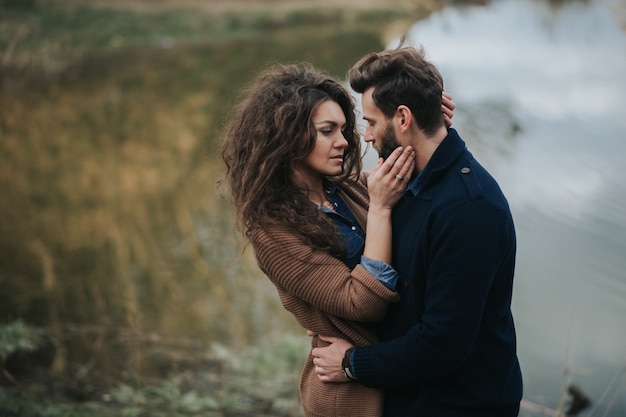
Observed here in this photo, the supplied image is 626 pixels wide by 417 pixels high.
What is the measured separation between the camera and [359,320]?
2248 mm

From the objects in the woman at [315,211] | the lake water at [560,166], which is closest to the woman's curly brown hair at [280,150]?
the woman at [315,211]

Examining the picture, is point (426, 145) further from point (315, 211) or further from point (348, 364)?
point (348, 364)

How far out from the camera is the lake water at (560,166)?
521cm

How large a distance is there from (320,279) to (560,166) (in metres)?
6.26

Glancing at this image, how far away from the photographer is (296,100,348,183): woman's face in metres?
2.44

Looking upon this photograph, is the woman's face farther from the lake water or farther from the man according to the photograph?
the lake water

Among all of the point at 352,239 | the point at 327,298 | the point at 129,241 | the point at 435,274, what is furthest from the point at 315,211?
the point at 129,241

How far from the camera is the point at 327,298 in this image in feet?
7.32

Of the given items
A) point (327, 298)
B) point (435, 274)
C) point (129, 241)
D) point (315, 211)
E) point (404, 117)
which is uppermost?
point (404, 117)

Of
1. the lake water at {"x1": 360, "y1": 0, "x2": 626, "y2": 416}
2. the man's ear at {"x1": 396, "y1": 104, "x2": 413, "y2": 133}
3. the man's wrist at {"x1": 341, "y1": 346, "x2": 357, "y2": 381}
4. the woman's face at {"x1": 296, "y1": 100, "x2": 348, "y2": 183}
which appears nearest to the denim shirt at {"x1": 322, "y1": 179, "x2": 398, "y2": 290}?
the woman's face at {"x1": 296, "y1": 100, "x2": 348, "y2": 183}

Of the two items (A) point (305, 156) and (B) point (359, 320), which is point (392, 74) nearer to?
(A) point (305, 156)

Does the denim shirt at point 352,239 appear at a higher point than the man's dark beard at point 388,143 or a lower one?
lower

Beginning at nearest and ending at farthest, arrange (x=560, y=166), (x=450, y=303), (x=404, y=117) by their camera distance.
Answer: (x=450, y=303)
(x=404, y=117)
(x=560, y=166)

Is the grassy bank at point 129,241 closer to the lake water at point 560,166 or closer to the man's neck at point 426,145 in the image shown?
the man's neck at point 426,145
